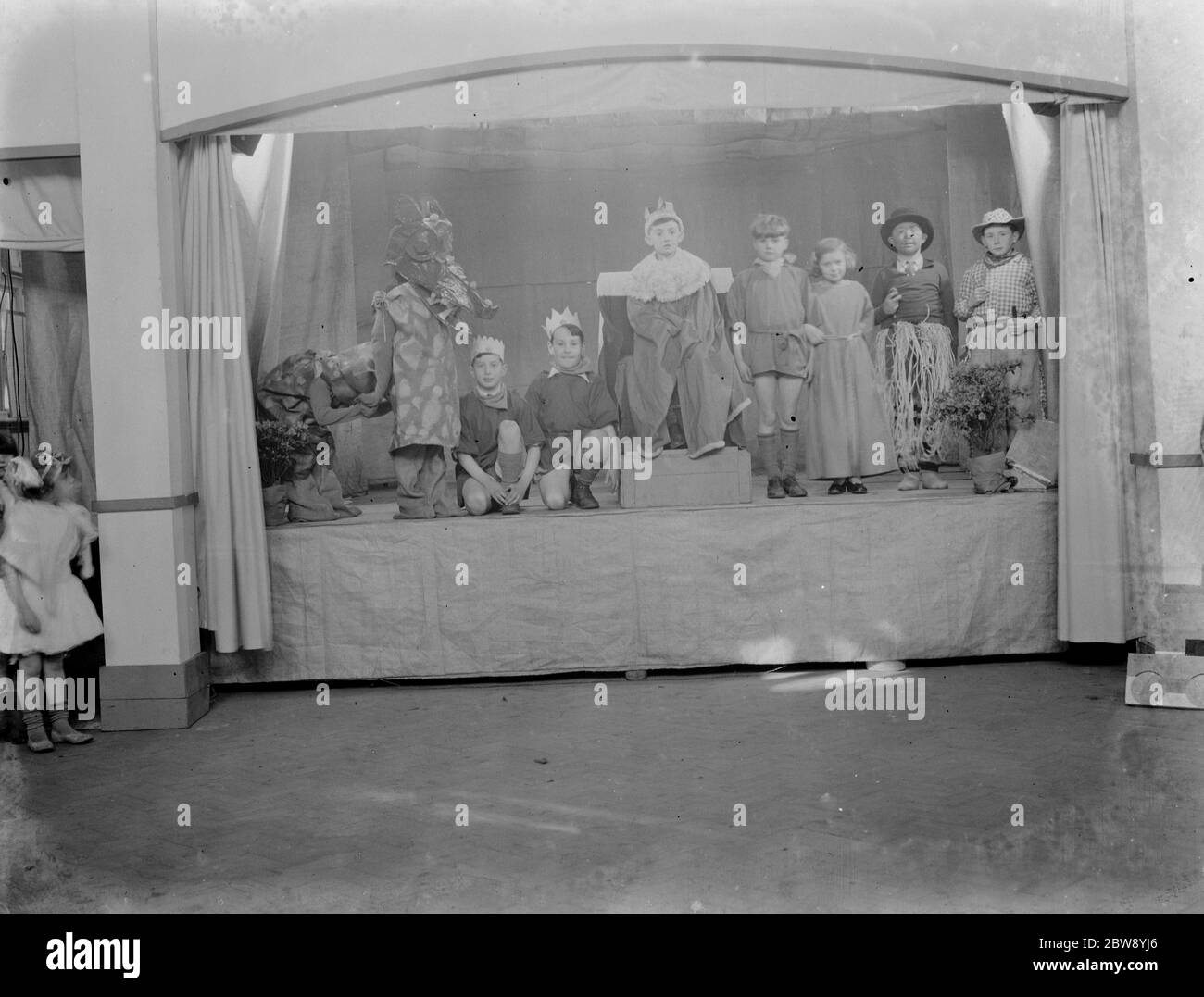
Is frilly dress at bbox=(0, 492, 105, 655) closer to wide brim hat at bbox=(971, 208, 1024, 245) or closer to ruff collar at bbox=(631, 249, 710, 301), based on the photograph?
ruff collar at bbox=(631, 249, 710, 301)

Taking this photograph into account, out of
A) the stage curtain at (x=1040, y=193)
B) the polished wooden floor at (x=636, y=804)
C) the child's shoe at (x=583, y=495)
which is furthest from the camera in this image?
the child's shoe at (x=583, y=495)

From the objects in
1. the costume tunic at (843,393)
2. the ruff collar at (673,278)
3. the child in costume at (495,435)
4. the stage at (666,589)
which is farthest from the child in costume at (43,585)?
the costume tunic at (843,393)

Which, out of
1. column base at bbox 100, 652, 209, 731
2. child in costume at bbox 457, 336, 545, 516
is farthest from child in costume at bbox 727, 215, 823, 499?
column base at bbox 100, 652, 209, 731

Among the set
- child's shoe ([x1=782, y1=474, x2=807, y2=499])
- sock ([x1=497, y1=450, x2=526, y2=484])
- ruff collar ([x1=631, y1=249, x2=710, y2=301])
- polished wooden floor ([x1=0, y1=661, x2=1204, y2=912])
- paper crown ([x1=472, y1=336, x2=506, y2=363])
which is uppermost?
ruff collar ([x1=631, y1=249, x2=710, y2=301])

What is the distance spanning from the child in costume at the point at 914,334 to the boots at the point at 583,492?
6.52 feet

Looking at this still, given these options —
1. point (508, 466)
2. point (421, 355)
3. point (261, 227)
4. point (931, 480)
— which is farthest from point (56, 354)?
point (931, 480)

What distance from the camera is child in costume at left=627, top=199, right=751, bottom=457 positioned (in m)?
7.18

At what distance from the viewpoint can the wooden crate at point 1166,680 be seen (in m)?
5.84

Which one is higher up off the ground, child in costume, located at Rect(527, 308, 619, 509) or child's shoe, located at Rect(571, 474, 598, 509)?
child in costume, located at Rect(527, 308, 619, 509)

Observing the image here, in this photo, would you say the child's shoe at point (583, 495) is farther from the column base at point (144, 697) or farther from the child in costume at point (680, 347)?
the column base at point (144, 697)

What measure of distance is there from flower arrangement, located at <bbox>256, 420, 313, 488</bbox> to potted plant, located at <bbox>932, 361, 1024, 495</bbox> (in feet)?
12.2

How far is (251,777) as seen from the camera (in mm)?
5438

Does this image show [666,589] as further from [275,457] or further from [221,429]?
[221,429]

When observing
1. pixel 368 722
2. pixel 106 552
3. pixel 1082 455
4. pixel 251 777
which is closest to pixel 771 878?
pixel 251 777
